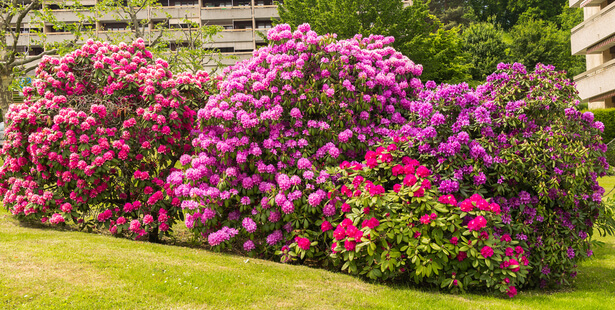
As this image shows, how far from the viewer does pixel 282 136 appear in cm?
704

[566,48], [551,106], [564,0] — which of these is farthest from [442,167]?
[564,0]

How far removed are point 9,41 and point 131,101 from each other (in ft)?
178

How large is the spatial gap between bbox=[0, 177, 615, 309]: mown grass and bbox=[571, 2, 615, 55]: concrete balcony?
26.0 meters

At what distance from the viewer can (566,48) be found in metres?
37.9

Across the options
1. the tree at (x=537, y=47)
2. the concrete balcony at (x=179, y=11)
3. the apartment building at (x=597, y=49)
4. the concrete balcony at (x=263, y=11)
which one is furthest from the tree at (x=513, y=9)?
the concrete balcony at (x=179, y=11)

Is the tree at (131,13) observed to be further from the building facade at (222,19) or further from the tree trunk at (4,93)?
the building facade at (222,19)

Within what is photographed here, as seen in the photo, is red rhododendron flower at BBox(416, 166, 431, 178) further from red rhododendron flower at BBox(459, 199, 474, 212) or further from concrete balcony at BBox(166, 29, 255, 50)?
concrete balcony at BBox(166, 29, 255, 50)

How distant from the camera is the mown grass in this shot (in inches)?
189

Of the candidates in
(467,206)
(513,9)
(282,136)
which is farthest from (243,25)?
(467,206)

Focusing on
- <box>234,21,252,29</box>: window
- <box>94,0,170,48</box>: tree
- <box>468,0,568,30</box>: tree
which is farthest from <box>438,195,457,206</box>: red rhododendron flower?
<box>234,21,252,29</box>: window

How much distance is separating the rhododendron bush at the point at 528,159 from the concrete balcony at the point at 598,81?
2478 centimetres

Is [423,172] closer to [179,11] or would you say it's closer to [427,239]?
[427,239]

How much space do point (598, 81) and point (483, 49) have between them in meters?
7.87

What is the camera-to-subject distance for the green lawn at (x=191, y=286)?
480 cm
